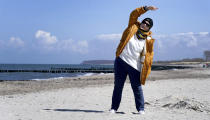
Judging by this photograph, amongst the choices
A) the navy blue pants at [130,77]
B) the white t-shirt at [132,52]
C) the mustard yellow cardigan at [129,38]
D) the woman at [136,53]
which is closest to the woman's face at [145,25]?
the woman at [136,53]

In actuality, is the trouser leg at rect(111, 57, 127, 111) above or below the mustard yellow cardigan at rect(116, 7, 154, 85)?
below

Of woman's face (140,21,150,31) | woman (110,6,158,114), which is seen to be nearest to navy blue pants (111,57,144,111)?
woman (110,6,158,114)

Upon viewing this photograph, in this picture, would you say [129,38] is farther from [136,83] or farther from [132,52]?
[136,83]

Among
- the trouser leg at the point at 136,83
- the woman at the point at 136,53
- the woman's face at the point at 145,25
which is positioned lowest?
the trouser leg at the point at 136,83

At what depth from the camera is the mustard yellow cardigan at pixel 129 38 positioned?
5250 millimetres

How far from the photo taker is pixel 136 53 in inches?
208

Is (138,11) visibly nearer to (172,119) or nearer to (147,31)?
(147,31)

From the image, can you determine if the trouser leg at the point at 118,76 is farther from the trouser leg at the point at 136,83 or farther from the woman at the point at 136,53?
the trouser leg at the point at 136,83

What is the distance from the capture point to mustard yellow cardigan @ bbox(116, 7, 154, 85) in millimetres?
5250

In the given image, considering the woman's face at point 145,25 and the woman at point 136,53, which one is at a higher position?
the woman's face at point 145,25

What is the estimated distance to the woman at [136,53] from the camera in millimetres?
5259

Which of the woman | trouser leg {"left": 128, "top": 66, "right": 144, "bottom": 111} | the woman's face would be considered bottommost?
trouser leg {"left": 128, "top": 66, "right": 144, "bottom": 111}

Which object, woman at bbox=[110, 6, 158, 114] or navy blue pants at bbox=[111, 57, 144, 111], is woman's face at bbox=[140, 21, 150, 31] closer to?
woman at bbox=[110, 6, 158, 114]

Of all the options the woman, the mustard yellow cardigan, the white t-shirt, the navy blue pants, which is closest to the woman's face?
the woman
